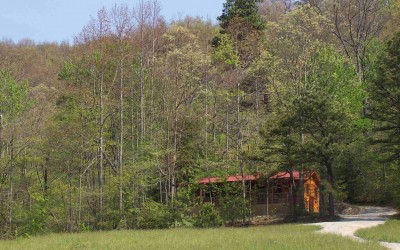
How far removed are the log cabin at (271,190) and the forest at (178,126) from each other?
726mm

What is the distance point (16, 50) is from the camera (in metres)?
49.0

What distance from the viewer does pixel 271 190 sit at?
37375mm

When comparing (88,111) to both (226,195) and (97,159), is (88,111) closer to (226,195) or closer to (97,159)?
(97,159)

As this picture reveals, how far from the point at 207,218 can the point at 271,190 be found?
8.19 metres

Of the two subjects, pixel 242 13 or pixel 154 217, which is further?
pixel 242 13

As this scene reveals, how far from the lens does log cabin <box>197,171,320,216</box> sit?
1389 inches

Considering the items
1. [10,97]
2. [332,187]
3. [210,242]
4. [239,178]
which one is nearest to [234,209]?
[239,178]

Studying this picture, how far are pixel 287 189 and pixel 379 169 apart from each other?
695cm

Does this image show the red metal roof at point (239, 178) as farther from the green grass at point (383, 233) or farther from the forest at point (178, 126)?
the green grass at point (383, 233)

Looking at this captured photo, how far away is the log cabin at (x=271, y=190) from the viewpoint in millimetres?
35281

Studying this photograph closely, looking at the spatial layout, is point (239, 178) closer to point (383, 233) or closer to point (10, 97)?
point (10, 97)

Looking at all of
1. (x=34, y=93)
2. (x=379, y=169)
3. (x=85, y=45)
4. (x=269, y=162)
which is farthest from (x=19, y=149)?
(x=379, y=169)

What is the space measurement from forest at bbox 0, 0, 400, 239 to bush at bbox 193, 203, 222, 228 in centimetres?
6

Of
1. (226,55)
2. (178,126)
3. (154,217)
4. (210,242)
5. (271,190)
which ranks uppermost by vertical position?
(226,55)
